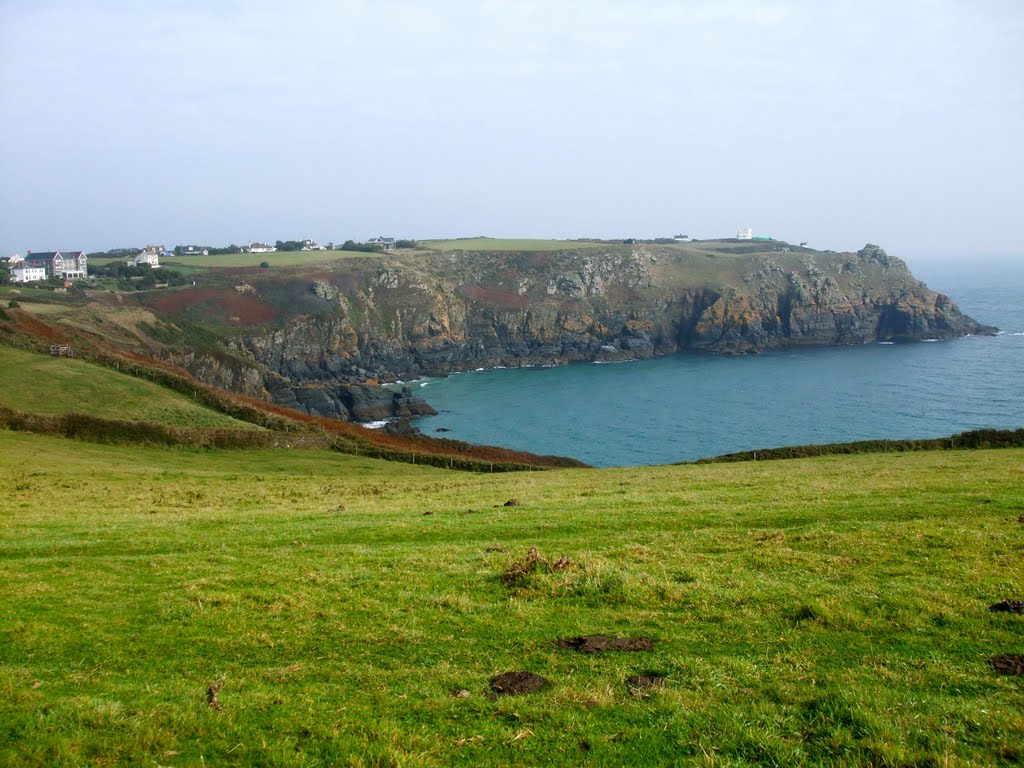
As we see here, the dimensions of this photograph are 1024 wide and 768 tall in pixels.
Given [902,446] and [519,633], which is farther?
[902,446]

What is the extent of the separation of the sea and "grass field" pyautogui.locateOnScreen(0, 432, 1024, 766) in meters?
54.4

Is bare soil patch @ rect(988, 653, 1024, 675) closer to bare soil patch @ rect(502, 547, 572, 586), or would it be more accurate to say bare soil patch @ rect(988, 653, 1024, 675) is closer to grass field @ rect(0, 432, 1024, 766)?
grass field @ rect(0, 432, 1024, 766)

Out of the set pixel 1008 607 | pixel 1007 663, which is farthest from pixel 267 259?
pixel 1007 663

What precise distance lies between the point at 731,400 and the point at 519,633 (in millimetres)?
97443

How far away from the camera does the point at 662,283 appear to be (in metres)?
170

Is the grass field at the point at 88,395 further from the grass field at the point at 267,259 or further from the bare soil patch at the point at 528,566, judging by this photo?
the grass field at the point at 267,259

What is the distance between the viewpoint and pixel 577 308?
527 feet

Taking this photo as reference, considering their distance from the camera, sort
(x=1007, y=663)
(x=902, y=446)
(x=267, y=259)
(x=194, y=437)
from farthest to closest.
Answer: (x=267, y=259) < (x=194, y=437) < (x=902, y=446) < (x=1007, y=663)

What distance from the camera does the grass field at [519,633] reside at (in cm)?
770

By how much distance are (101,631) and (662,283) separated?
165 metres

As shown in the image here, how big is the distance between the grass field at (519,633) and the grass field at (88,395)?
25518 mm

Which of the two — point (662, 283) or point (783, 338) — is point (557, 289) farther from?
point (783, 338)

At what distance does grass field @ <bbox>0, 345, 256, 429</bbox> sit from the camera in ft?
150

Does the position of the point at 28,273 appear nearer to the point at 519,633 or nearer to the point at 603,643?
the point at 519,633
